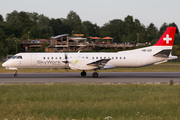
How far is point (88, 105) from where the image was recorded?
38.7 feet

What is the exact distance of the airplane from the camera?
26.4 metres

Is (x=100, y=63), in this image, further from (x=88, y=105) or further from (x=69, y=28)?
(x=69, y=28)

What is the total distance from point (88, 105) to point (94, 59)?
16424mm

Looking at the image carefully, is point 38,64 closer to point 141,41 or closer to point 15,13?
point 141,41

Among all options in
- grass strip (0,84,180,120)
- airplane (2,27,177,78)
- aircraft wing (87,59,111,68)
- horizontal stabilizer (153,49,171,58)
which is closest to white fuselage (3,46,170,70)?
airplane (2,27,177,78)

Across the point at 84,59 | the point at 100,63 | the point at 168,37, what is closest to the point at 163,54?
the point at 168,37

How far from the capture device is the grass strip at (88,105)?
10.2m

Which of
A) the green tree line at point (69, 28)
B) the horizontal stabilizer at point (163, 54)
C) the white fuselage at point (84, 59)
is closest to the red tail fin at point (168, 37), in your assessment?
the white fuselage at point (84, 59)

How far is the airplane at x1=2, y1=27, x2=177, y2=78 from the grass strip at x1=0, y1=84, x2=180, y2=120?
10.9 m

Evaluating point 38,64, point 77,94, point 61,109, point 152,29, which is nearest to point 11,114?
point 61,109

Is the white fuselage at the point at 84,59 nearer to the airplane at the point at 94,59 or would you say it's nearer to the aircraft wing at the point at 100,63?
the airplane at the point at 94,59

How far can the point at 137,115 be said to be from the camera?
Answer: 10.4m

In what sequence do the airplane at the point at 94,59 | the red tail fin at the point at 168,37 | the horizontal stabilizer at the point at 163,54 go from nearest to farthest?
the airplane at the point at 94,59
the horizontal stabilizer at the point at 163,54
the red tail fin at the point at 168,37

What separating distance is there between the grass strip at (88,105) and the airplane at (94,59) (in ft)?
35.9
